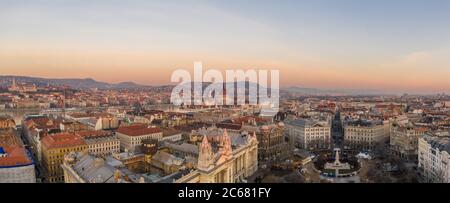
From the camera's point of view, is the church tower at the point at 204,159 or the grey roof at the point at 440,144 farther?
the grey roof at the point at 440,144

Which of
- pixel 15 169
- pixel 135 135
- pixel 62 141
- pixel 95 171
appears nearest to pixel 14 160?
pixel 15 169

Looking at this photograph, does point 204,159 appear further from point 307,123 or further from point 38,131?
point 307,123

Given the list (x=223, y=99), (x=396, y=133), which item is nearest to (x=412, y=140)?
(x=396, y=133)

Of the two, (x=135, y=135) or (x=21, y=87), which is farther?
(x=21, y=87)

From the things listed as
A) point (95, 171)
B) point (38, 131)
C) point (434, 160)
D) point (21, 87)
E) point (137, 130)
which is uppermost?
point (21, 87)

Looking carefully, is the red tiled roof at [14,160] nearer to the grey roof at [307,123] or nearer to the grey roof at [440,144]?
the grey roof at [440,144]

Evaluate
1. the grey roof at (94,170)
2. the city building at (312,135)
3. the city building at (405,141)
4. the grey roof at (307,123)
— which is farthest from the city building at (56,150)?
the city building at (405,141)

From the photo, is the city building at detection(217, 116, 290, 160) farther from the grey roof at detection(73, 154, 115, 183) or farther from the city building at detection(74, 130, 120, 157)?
the grey roof at detection(73, 154, 115, 183)
